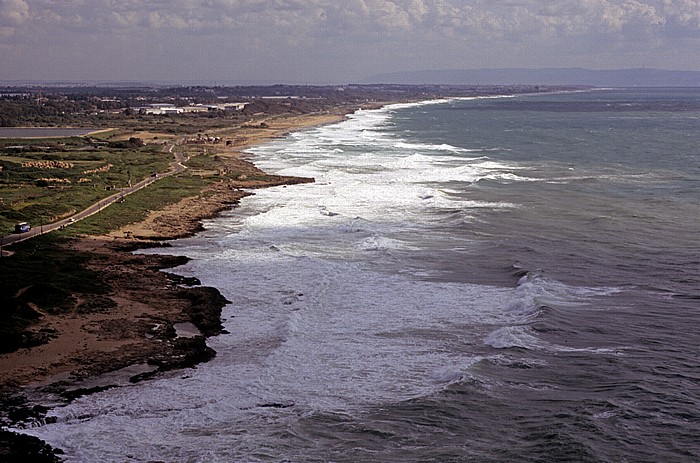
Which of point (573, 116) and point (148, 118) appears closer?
point (148, 118)

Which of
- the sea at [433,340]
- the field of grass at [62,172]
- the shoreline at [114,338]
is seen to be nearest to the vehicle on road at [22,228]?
the field of grass at [62,172]

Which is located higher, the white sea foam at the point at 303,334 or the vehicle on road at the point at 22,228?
the vehicle on road at the point at 22,228

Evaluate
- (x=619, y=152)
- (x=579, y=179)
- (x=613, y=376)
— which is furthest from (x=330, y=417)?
(x=619, y=152)

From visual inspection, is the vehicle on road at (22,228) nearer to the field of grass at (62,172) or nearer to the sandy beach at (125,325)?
the field of grass at (62,172)

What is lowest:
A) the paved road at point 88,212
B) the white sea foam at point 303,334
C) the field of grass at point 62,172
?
the white sea foam at point 303,334

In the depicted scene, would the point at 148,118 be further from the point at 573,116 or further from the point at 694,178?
the point at 694,178

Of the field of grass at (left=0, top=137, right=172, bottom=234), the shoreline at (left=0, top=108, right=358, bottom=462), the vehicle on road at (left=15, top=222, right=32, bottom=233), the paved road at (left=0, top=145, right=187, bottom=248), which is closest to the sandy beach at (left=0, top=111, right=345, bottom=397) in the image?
the shoreline at (left=0, top=108, right=358, bottom=462)

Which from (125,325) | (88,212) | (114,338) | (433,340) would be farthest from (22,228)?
(433,340)
